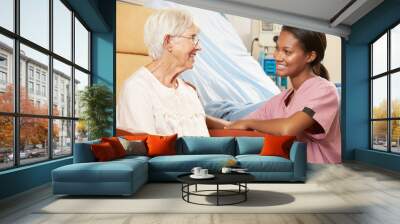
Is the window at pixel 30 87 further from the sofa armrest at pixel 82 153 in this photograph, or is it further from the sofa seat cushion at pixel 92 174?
the sofa seat cushion at pixel 92 174

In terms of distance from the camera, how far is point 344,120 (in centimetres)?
912

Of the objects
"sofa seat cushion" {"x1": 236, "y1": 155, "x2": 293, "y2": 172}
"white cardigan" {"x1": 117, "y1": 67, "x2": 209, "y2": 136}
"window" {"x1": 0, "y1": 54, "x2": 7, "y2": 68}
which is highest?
"window" {"x1": 0, "y1": 54, "x2": 7, "y2": 68}

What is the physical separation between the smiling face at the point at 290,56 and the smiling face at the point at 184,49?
5.69ft

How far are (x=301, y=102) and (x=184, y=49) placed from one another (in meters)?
2.67

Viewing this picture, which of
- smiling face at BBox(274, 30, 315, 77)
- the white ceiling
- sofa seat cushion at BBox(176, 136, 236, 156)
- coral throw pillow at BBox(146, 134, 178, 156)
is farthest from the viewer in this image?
smiling face at BBox(274, 30, 315, 77)

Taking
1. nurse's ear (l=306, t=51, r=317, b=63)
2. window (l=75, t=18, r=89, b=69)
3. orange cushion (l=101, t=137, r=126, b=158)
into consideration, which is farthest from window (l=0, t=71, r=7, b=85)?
nurse's ear (l=306, t=51, r=317, b=63)

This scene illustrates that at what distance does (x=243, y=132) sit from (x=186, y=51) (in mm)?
2076

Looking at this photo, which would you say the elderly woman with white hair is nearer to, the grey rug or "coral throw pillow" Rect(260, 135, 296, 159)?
"coral throw pillow" Rect(260, 135, 296, 159)

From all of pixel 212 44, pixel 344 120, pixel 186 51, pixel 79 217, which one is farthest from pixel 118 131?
pixel 344 120

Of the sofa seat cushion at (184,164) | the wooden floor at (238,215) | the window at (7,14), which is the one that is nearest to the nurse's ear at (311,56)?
the wooden floor at (238,215)

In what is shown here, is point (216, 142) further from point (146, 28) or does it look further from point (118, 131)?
point (146, 28)

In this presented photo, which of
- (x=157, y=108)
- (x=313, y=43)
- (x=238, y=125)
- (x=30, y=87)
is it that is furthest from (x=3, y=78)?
(x=313, y=43)

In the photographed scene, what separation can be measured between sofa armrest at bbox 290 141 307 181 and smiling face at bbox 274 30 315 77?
2543 mm

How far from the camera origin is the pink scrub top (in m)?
8.10
